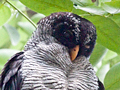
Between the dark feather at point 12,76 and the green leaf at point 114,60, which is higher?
the green leaf at point 114,60

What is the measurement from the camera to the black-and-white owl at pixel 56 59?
4.43 feet

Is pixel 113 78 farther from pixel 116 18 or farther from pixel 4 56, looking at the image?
pixel 4 56

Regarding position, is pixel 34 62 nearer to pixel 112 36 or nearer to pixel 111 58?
pixel 112 36

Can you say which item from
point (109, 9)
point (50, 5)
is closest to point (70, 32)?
point (50, 5)

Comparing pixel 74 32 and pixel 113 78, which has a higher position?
pixel 74 32

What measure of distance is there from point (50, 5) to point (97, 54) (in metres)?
0.41

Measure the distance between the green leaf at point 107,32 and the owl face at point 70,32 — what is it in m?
0.05

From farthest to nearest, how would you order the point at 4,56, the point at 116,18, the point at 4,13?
the point at 4,56 < the point at 4,13 < the point at 116,18

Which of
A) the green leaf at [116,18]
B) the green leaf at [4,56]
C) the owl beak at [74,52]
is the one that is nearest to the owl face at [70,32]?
the owl beak at [74,52]

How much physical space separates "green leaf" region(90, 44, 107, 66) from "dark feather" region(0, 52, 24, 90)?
45cm

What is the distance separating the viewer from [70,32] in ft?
5.10

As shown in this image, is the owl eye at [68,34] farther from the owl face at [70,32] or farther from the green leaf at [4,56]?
the green leaf at [4,56]

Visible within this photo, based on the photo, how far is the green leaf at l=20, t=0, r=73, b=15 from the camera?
4.83 feet

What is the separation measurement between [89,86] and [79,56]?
0.69 ft
